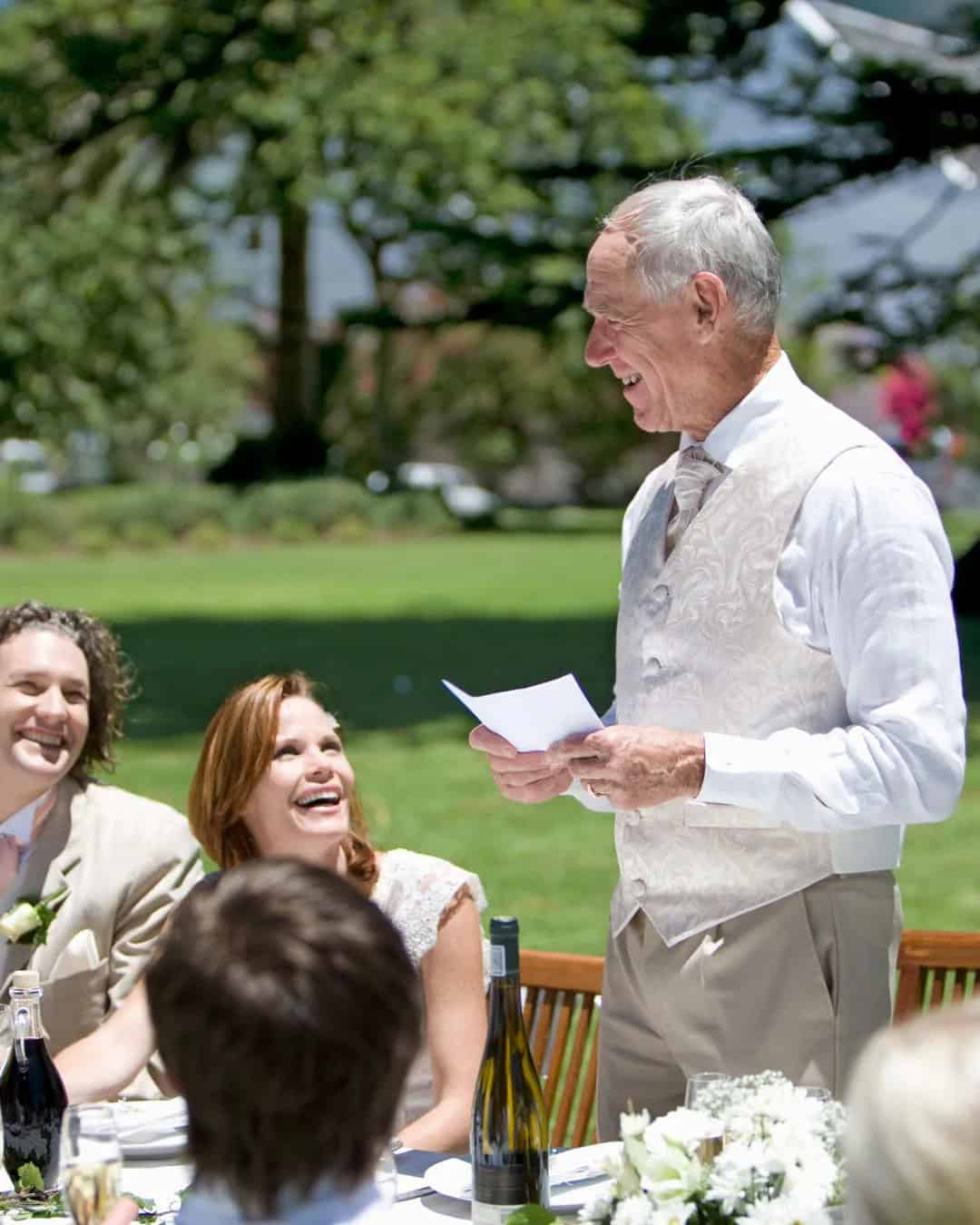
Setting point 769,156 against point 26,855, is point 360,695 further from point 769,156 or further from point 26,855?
point 26,855

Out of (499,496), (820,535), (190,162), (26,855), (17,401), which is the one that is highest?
(820,535)

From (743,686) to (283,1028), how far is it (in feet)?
4.31

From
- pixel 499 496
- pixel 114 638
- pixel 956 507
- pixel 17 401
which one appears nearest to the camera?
pixel 114 638

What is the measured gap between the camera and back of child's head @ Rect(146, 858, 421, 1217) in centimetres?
161

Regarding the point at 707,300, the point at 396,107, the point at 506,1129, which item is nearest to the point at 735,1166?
the point at 506,1129

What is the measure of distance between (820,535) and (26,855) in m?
1.79

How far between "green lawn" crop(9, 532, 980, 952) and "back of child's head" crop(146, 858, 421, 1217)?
18.4 feet

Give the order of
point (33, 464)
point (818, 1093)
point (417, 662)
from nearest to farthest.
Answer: point (818, 1093) → point (417, 662) → point (33, 464)

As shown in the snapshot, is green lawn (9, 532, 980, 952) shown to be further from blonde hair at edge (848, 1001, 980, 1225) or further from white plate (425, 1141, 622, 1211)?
blonde hair at edge (848, 1001, 980, 1225)

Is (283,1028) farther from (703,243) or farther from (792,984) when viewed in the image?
(703,243)

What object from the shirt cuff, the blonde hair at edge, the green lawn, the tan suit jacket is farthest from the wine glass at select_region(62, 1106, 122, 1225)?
the green lawn

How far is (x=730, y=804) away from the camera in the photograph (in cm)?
273

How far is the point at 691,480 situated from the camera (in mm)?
2895

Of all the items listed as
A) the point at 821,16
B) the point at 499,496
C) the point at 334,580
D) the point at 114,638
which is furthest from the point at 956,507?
the point at 114,638
